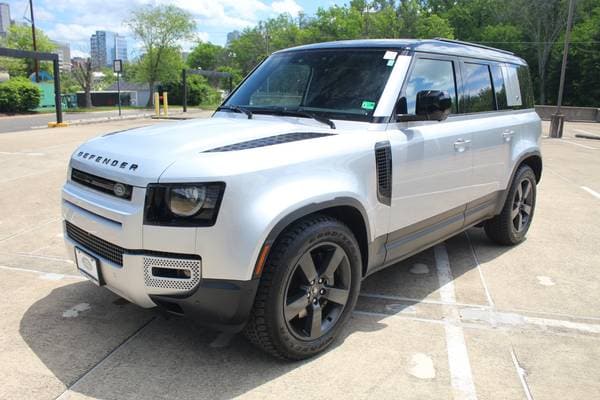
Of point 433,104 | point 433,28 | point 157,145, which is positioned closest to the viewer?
point 157,145

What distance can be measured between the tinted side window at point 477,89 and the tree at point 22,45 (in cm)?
6588

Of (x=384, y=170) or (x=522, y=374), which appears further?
(x=384, y=170)

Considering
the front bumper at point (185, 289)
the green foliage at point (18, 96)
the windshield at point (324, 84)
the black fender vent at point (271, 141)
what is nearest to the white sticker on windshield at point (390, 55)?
the windshield at point (324, 84)

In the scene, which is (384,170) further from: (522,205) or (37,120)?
(37,120)

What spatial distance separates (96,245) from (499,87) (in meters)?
3.85

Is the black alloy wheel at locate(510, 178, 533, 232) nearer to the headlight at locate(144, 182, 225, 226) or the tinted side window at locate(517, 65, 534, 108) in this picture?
the tinted side window at locate(517, 65, 534, 108)

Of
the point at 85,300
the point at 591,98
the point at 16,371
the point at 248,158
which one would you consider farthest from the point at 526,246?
the point at 591,98

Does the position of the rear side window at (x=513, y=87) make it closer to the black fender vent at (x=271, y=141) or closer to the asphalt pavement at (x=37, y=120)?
the black fender vent at (x=271, y=141)

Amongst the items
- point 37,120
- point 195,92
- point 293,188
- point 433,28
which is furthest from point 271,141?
point 433,28

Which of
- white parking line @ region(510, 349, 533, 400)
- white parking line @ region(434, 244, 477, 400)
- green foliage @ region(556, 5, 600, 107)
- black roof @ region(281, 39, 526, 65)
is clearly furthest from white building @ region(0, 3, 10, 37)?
white parking line @ region(510, 349, 533, 400)

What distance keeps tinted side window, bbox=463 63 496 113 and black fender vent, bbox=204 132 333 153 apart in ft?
5.76

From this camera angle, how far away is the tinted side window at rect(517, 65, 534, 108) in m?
5.46

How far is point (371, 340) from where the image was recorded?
3.35 m

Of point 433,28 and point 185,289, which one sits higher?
point 433,28
